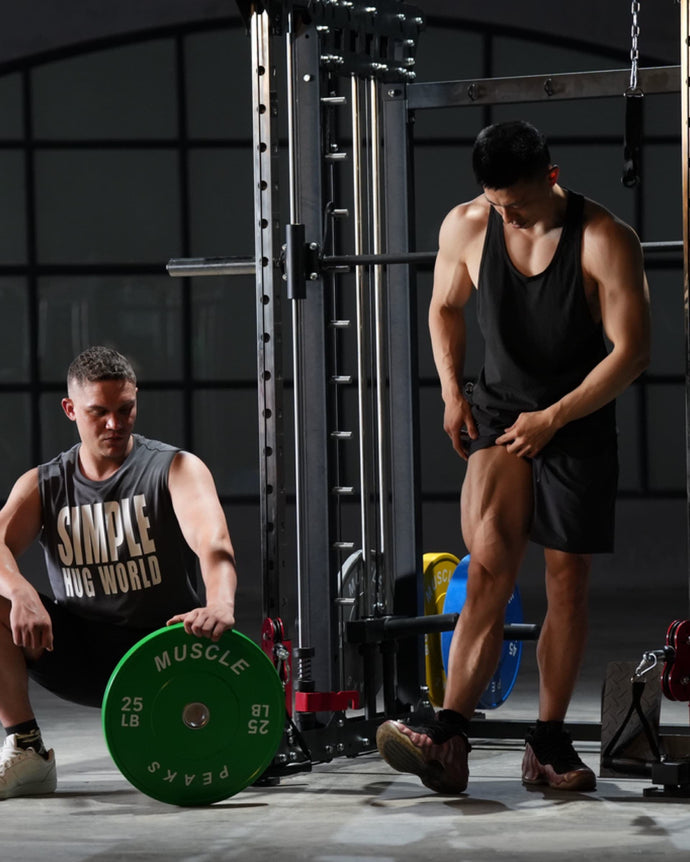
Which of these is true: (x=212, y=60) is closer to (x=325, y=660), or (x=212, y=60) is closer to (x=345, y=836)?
(x=325, y=660)

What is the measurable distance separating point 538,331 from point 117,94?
692 centimetres

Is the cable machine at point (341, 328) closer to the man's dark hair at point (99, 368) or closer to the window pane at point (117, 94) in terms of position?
the man's dark hair at point (99, 368)

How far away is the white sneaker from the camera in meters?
3.62

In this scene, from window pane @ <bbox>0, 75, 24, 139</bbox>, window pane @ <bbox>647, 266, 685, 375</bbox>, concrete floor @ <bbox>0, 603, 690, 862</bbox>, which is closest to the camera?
concrete floor @ <bbox>0, 603, 690, 862</bbox>

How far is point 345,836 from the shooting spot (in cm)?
319

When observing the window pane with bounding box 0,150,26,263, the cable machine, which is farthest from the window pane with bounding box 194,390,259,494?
the cable machine

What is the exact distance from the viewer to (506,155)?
3471mm

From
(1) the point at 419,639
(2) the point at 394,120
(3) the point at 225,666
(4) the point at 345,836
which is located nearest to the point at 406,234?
(2) the point at 394,120

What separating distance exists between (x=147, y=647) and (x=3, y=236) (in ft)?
23.2

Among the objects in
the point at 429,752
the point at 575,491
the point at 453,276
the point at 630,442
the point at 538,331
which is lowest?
the point at 429,752

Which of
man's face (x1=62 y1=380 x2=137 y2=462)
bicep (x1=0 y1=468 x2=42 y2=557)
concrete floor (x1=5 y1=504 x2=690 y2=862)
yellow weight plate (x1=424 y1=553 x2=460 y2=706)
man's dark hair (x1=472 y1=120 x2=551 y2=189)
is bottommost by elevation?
concrete floor (x1=5 y1=504 x2=690 y2=862)

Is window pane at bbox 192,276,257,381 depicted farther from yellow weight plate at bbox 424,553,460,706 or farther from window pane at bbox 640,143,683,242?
yellow weight plate at bbox 424,553,460,706

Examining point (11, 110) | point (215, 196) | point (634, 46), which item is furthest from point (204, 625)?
point (11, 110)

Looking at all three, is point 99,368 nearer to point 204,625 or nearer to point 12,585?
point 12,585
